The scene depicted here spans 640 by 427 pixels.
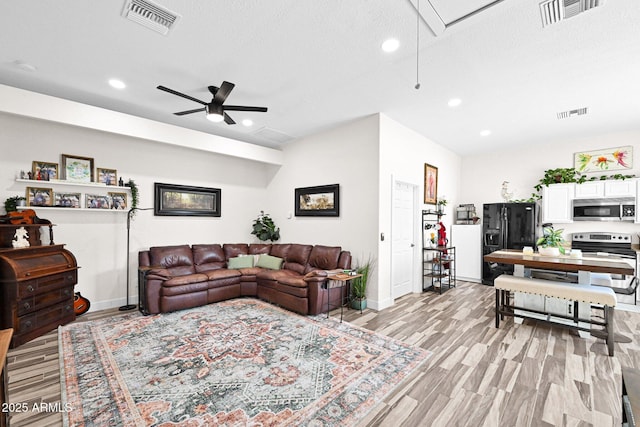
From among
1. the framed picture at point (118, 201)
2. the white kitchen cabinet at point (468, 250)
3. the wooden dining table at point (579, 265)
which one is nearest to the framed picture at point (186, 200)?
the framed picture at point (118, 201)

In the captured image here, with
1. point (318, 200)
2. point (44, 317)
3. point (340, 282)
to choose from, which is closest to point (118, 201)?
point (44, 317)

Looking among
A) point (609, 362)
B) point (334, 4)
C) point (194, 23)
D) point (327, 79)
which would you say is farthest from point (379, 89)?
point (609, 362)

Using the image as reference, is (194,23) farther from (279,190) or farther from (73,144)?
(279,190)

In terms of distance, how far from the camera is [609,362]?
2.64 metres

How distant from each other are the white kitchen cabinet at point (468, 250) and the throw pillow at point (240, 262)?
4591mm

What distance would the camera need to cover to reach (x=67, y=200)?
13.0 feet

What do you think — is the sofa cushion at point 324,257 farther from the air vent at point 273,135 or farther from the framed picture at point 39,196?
the framed picture at point 39,196

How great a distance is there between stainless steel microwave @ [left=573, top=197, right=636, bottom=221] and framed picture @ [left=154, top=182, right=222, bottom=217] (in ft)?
23.1

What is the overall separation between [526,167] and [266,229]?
5.87 metres

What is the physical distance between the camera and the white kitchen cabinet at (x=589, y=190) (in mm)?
5027

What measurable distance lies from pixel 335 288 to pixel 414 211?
7.60 ft

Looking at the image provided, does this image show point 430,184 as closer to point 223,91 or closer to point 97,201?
point 223,91

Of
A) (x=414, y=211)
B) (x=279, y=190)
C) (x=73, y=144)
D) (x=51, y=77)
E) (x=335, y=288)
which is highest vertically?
(x=51, y=77)

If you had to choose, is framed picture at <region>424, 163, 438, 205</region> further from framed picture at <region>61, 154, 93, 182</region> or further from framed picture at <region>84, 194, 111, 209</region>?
framed picture at <region>61, 154, 93, 182</region>
